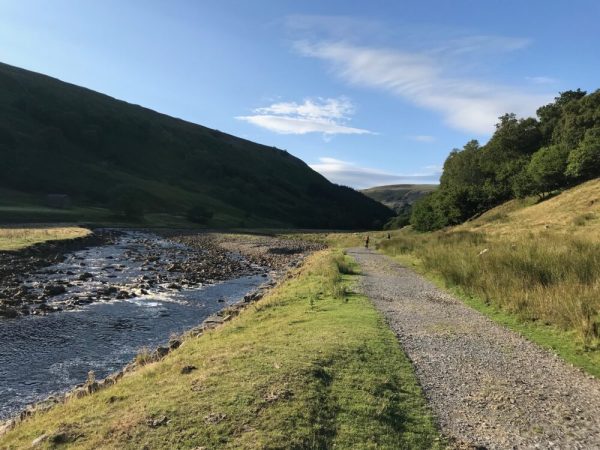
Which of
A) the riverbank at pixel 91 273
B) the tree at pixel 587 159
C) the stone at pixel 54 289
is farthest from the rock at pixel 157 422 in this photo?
the tree at pixel 587 159

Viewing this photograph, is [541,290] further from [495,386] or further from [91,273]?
[91,273]

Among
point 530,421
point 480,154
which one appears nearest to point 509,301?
point 530,421

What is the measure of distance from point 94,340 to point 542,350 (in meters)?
13.0

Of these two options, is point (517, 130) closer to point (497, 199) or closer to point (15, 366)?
point (497, 199)

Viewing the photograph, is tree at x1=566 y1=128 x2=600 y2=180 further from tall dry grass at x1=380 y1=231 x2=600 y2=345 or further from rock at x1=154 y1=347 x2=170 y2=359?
rock at x1=154 y1=347 x2=170 y2=359

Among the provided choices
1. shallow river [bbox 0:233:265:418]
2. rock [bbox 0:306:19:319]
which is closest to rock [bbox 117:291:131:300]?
shallow river [bbox 0:233:265:418]

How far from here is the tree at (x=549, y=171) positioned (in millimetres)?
63625

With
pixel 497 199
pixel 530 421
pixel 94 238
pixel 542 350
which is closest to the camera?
pixel 530 421

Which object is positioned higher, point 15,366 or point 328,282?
point 328,282

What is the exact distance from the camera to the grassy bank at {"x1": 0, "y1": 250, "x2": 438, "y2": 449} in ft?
18.8

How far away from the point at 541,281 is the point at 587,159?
2105 inches

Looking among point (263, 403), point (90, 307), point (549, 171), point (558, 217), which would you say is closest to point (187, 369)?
point (263, 403)

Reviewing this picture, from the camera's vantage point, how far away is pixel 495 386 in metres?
7.82

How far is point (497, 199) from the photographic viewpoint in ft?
250
